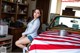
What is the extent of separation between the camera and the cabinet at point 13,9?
5.57m

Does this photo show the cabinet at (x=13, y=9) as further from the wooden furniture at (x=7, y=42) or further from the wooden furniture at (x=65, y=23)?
the wooden furniture at (x=65, y=23)

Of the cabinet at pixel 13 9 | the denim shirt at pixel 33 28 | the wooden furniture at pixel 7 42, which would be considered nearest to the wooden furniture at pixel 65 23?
the denim shirt at pixel 33 28

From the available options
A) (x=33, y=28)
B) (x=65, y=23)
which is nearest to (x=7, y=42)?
(x=33, y=28)

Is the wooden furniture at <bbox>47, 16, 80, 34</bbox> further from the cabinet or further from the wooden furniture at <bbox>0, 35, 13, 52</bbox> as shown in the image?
the cabinet

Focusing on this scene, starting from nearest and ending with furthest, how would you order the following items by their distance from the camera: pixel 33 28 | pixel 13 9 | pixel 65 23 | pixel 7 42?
pixel 33 28, pixel 65 23, pixel 7 42, pixel 13 9

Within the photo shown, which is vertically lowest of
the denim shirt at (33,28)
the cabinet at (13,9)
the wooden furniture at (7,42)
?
the wooden furniture at (7,42)

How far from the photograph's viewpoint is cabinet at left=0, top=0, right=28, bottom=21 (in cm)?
557

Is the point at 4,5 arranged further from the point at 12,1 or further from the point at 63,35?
the point at 63,35

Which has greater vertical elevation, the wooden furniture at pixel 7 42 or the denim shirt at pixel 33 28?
the denim shirt at pixel 33 28

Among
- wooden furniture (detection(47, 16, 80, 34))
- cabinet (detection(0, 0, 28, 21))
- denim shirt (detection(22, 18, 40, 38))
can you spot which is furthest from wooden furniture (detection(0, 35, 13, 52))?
wooden furniture (detection(47, 16, 80, 34))

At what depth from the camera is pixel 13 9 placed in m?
6.12

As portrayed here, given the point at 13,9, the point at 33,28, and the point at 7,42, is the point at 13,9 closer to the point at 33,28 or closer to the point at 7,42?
the point at 7,42

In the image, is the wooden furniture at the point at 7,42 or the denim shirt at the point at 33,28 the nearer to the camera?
the denim shirt at the point at 33,28

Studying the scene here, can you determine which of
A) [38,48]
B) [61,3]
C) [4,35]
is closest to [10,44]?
[4,35]
